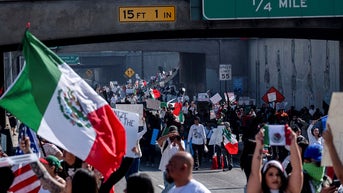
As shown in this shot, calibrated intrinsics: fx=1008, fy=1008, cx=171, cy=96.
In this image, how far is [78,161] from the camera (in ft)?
35.4

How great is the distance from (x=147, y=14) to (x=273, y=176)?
20.3 metres

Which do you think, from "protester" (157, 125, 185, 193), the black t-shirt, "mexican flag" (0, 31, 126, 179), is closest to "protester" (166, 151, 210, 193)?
"mexican flag" (0, 31, 126, 179)

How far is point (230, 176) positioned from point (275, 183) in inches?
695

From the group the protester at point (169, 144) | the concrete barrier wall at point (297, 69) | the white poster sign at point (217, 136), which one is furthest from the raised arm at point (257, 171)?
the concrete barrier wall at point (297, 69)

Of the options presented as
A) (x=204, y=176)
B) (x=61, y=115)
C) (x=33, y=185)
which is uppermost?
(x=61, y=115)

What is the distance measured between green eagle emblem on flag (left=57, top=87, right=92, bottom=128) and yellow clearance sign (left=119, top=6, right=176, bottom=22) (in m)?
19.6

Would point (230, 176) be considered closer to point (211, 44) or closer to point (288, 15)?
point (288, 15)

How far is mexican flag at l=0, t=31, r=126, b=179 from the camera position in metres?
8.72

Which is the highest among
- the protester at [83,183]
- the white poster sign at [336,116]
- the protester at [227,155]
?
the white poster sign at [336,116]

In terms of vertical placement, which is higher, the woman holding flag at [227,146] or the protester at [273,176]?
the protester at [273,176]

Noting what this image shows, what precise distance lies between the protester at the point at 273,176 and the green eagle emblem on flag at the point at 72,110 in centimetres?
153

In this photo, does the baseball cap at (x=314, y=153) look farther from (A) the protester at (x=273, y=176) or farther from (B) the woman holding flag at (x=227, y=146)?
(B) the woman holding flag at (x=227, y=146)

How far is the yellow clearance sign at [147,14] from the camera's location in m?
28.5

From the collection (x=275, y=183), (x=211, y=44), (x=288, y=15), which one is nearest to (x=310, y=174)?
(x=275, y=183)
